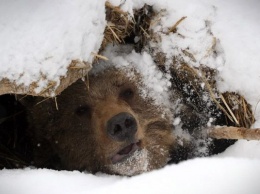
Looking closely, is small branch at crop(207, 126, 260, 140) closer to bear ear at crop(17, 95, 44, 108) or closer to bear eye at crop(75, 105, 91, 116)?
bear eye at crop(75, 105, 91, 116)

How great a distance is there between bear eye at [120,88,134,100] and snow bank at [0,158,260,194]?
1.30m

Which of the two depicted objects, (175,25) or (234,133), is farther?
(175,25)

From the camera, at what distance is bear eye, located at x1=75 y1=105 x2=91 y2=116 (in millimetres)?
3596

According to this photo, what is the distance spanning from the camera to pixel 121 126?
3.12 meters

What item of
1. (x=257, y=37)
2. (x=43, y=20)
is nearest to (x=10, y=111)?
(x=43, y=20)

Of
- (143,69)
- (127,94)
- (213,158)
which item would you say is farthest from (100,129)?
(213,158)

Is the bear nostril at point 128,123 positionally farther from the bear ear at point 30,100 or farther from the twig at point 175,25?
the bear ear at point 30,100

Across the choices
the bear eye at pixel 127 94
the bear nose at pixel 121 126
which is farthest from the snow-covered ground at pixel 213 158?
the bear eye at pixel 127 94

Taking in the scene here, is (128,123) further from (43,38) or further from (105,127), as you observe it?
(43,38)

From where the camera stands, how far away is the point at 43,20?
102 inches

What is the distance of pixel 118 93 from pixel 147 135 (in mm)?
486

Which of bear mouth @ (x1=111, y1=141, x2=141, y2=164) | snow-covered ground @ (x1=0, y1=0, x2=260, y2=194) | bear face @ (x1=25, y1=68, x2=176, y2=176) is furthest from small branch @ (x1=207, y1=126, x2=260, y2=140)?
bear mouth @ (x1=111, y1=141, x2=141, y2=164)

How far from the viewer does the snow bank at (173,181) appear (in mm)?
2076

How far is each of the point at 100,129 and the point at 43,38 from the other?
1.09 metres
